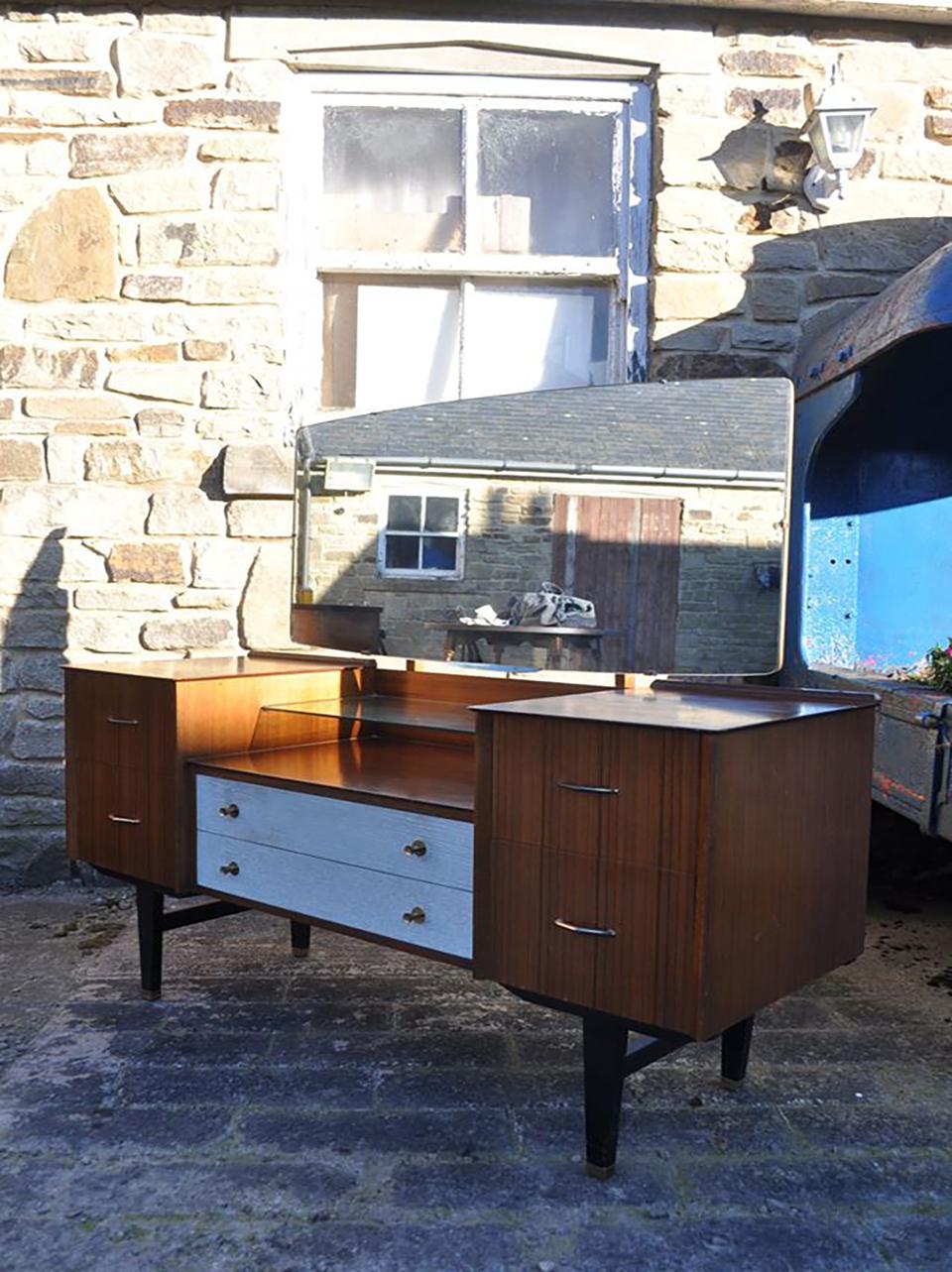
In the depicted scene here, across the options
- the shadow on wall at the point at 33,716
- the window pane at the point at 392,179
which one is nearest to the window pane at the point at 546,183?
the window pane at the point at 392,179

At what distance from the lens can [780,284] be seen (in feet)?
13.8

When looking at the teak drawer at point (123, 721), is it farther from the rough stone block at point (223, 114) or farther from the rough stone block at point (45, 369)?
the rough stone block at point (223, 114)

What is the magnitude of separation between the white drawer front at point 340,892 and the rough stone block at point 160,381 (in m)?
2.04

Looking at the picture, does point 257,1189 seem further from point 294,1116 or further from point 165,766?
point 165,766

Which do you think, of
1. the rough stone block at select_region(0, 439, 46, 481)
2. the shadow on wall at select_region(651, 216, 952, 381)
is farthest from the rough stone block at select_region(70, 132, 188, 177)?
the shadow on wall at select_region(651, 216, 952, 381)

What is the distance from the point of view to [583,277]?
4.34 meters

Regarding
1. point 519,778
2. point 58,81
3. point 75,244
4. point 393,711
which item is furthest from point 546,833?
point 58,81

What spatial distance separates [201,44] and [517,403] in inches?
85.7

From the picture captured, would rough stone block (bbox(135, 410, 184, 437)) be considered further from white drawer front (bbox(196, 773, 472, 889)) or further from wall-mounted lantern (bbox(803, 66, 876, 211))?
wall-mounted lantern (bbox(803, 66, 876, 211))

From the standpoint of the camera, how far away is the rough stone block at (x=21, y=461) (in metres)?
4.36

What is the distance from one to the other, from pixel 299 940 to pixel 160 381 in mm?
2187

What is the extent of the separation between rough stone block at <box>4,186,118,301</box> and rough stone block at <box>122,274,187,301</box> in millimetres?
62

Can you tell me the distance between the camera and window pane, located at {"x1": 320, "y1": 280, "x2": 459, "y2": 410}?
4.40 meters

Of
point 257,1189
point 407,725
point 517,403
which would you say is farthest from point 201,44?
point 257,1189
